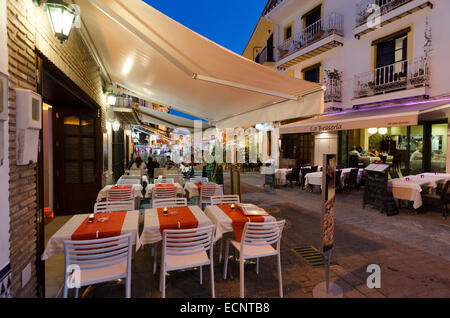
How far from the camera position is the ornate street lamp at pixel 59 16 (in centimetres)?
304

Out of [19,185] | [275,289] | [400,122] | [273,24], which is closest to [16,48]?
[19,185]

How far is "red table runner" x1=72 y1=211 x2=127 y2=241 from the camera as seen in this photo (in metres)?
2.94

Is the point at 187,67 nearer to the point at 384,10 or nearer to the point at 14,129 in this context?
the point at 14,129

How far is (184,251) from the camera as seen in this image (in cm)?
308

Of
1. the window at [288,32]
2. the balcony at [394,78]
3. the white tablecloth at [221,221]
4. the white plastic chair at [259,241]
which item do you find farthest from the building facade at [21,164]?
the window at [288,32]

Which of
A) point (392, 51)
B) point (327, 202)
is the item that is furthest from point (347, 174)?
point (327, 202)

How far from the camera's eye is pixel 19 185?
2633 mm

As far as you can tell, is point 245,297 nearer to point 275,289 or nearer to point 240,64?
point 275,289

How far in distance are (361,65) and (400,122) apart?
680cm

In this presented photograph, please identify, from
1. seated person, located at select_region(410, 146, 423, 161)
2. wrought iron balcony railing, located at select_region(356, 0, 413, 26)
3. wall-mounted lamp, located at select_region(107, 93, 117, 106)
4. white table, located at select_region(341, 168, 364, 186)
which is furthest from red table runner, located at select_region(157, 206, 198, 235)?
Result: wrought iron balcony railing, located at select_region(356, 0, 413, 26)

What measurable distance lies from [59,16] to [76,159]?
14.6 feet

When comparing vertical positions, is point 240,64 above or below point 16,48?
above

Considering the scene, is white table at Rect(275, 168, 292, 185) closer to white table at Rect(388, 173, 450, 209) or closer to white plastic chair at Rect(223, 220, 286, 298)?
white table at Rect(388, 173, 450, 209)

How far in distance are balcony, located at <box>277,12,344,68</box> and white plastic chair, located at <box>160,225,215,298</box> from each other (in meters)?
13.6
